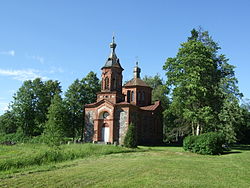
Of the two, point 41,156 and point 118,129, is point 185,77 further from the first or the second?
point 41,156

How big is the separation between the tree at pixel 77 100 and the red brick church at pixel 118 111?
20.4 feet

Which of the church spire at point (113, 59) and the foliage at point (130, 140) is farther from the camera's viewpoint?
the church spire at point (113, 59)

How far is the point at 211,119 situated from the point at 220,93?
4.39 metres

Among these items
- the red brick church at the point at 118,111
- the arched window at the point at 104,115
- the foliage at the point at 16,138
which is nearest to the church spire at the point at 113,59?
the red brick church at the point at 118,111

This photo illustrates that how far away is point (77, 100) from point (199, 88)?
22598mm

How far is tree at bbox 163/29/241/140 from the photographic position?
1195 inches

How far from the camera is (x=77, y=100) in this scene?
44344 mm

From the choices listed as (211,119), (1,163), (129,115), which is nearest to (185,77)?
(211,119)

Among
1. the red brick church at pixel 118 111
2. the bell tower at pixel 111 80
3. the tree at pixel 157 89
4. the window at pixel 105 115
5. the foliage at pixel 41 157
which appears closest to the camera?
the foliage at pixel 41 157

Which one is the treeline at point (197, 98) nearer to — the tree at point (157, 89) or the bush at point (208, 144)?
the bush at point (208, 144)

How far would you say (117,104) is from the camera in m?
36.1

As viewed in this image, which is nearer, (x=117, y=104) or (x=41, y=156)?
(x=41, y=156)

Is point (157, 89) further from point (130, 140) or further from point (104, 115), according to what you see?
point (130, 140)

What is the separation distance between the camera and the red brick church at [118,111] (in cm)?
3581
